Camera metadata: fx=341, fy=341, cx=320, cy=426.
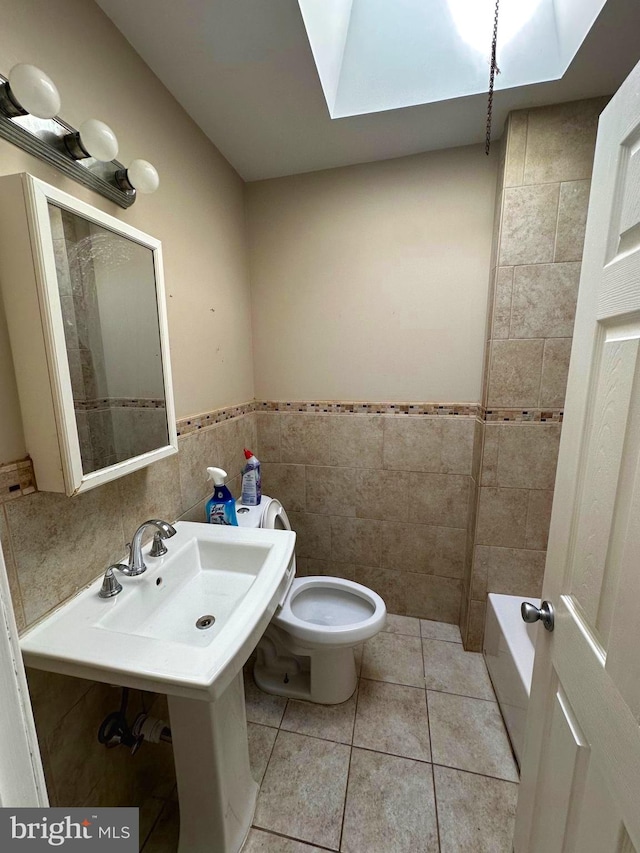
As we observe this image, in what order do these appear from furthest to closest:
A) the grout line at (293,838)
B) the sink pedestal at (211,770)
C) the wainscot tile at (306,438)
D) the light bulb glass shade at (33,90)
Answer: the wainscot tile at (306,438), the grout line at (293,838), the sink pedestal at (211,770), the light bulb glass shade at (33,90)

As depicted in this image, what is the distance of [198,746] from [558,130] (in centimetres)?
234

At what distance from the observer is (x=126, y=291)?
0.97m

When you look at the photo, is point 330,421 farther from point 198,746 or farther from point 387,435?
point 198,746

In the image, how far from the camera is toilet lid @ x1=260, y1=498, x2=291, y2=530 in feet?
4.82

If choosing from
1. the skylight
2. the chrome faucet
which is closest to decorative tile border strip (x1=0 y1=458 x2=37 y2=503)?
the chrome faucet

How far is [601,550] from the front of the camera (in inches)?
23.3

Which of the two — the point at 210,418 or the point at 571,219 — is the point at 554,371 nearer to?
the point at 571,219

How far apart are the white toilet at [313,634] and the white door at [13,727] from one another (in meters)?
0.95

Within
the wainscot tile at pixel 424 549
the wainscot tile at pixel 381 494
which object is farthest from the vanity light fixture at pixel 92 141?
the wainscot tile at pixel 424 549

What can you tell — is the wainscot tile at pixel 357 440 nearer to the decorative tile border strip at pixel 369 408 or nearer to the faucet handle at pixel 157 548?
the decorative tile border strip at pixel 369 408

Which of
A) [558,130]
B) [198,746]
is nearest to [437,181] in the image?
[558,130]

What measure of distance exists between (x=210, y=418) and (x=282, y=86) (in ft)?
4.04

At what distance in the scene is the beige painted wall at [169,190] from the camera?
0.76 meters

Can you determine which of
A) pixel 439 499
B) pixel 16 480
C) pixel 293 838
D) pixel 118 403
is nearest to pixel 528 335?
pixel 439 499
